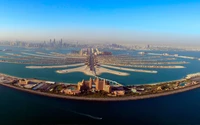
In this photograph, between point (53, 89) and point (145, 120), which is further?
point (53, 89)

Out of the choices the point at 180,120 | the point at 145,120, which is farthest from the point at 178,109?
the point at 145,120

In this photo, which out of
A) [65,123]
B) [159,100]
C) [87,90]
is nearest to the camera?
[65,123]

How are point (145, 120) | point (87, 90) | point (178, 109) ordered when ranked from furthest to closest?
1. point (87, 90)
2. point (178, 109)
3. point (145, 120)

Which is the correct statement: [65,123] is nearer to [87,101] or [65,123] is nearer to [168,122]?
[87,101]

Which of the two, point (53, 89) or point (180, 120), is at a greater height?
point (53, 89)

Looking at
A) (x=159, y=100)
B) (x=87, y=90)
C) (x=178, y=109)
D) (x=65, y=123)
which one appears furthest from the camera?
(x=87, y=90)

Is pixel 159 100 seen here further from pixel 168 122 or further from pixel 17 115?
pixel 17 115

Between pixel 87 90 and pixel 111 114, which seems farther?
pixel 87 90

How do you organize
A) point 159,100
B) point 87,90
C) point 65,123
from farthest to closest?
point 87,90, point 159,100, point 65,123

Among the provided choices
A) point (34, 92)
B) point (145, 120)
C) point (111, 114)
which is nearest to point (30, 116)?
point (34, 92)
